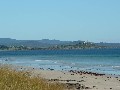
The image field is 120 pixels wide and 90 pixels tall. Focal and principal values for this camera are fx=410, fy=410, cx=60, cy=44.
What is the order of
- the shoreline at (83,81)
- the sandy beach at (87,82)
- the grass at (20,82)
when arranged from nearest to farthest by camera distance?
the grass at (20,82) → the shoreline at (83,81) → the sandy beach at (87,82)

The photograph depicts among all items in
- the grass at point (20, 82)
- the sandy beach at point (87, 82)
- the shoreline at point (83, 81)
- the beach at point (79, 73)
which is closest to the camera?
the grass at point (20, 82)

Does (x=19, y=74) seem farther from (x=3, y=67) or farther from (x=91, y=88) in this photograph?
(x=91, y=88)

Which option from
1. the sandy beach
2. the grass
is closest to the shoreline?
the sandy beach

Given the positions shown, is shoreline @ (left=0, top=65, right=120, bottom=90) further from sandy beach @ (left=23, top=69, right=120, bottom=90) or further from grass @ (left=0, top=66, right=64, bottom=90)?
grass @ (left=0, top=66, right=64, bottom=90)

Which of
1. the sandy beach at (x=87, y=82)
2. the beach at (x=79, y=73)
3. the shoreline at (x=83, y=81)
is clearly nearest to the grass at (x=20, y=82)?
the beach at (x=79, y=73)

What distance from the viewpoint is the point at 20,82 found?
13289 mm

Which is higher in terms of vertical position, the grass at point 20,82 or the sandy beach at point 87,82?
the grass at point 20,82

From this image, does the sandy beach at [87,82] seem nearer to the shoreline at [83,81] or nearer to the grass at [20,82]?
the shoreline at [83,81]

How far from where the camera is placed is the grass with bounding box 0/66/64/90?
12.5 metres

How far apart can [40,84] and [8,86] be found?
3.74 ft

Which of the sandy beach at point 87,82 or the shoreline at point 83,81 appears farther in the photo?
the sandy beach at point 87,82

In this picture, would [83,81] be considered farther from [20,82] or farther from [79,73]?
[20,82]

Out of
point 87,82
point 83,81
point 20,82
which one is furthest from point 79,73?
point 20,82

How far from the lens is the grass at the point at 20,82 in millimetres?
12461
